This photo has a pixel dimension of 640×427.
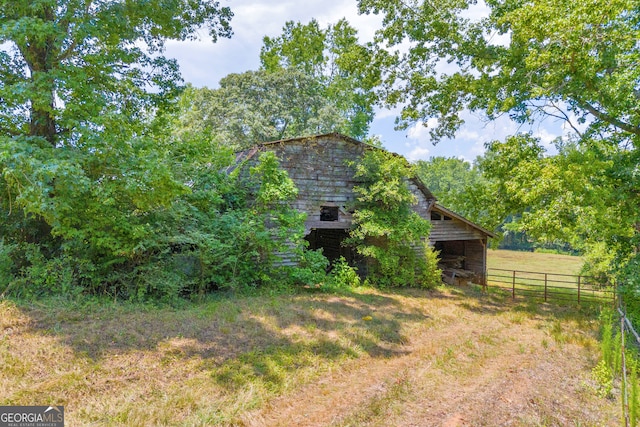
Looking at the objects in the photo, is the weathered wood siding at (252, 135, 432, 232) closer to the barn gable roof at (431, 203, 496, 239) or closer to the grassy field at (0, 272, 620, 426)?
the barn gable roof at (431, 203, 496, 239)

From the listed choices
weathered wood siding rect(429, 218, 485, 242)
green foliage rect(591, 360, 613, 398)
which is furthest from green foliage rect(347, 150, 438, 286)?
green foliage rect(591, 360, 613, 398)

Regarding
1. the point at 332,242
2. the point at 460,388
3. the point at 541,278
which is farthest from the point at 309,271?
the point at 541,278

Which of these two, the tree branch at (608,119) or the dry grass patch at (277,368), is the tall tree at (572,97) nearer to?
the tree branch at (608,119)

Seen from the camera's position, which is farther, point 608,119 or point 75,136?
point 608,119

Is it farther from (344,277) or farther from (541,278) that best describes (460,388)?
(541,278)

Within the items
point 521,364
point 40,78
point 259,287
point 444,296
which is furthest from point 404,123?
point 40,78

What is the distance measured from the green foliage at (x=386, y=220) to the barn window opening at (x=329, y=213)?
2.42 ft

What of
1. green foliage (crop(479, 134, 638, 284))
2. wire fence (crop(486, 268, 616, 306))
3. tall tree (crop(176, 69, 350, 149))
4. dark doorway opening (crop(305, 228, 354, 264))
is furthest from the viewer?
tall tree (crop(176, 69, 350, 149))

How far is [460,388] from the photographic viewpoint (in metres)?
4.94

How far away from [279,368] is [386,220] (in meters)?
7.22

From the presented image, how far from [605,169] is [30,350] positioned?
11759 mm

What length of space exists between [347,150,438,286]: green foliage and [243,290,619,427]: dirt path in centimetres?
408

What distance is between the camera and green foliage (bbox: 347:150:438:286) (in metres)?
11.2

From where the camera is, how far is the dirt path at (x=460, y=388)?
4066 millimetres
